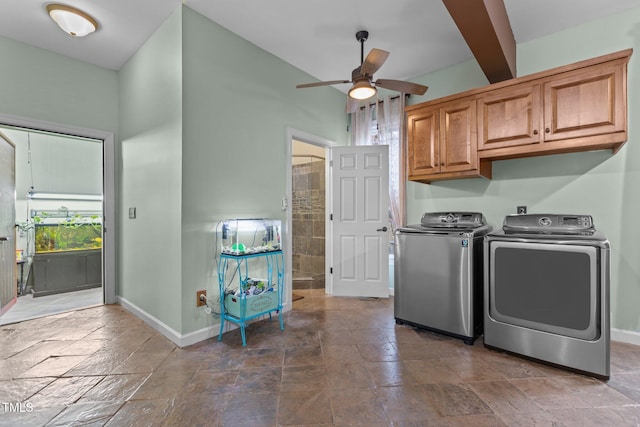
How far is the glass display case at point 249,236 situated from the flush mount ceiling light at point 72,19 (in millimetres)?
2072

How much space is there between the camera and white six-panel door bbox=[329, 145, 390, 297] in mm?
3787

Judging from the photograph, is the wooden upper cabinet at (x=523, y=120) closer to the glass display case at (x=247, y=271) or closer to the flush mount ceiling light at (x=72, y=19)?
the glass display case at (x=247, y=271)

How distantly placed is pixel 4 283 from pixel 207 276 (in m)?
2.53

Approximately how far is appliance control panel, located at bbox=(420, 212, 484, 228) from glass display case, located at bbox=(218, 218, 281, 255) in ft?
5.26

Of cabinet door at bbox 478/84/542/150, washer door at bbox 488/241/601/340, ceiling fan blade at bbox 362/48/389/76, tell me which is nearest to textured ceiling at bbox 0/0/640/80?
ceiling fan blade at bbox 362/48/389/76

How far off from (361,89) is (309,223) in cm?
253

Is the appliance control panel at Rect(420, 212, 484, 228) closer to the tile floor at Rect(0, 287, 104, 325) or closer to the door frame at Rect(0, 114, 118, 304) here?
the door frame at Rect(0, 114, 118, 304)

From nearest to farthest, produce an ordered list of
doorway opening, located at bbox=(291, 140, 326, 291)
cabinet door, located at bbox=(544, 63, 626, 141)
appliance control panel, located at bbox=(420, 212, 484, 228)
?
cabinet door, located at bbox=(544, 63, 626, 141) < appliance control panel, located at bbox=(420, 212, 484, 228) < doorway opening, located at bbox=(291, 140, 326, 291)

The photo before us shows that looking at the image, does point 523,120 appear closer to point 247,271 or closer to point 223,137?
point 223,137

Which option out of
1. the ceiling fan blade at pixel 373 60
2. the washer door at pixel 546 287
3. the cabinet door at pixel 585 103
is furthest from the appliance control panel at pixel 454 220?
the ceiling fan blade at pixel 373 60

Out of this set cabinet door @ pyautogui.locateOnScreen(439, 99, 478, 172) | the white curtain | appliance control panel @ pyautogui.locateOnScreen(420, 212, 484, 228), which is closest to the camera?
cabinet door @ pyautogui.locateOnScreen(439, 99, 478, 172)

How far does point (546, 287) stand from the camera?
6.97 feet

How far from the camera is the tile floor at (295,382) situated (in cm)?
159

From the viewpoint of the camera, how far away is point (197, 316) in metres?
2.54
